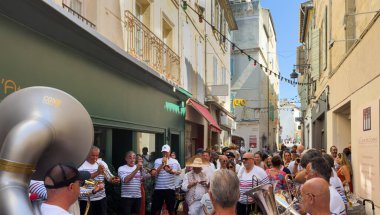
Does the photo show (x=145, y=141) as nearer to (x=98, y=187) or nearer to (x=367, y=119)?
(x=98, y=187)

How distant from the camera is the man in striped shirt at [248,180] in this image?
686 cm

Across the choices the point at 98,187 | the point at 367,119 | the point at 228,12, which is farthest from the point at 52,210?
the point at 228,12

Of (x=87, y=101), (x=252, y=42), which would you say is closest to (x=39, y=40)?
(x=87, y=101)

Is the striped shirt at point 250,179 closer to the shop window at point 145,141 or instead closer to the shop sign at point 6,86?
the shop sign at point 6,86

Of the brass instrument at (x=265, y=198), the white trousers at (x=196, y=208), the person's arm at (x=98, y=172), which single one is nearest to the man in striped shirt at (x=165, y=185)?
the white trousers at (x=196, y=208)

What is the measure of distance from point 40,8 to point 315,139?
1878 centimetres

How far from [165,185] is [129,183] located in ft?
4.19

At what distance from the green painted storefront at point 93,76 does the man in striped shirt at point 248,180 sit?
2851 mm

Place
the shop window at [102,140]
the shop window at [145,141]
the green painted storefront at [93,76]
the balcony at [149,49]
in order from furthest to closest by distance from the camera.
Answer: the shop window at [145,141]
the balcony at [149,49]
the shop window at [102,140]
the green painted storefront at [93,76]

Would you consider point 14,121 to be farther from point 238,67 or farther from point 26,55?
point 238,67

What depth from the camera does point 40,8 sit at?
5387 millimetres

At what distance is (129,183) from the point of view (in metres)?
7.60

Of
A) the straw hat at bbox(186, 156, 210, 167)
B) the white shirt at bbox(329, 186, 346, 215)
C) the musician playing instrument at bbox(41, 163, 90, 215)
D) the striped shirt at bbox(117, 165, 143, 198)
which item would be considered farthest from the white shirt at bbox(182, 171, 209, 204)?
the musician playing instrument at bbox(41, 163, 90, 215)

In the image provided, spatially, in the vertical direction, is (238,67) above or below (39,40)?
above
